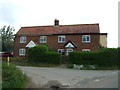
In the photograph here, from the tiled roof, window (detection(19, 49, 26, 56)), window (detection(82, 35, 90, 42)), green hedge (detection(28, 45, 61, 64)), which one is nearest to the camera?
green hedge (detection(28, 45, 61, 64))

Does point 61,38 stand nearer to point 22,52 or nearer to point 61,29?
point 61,29

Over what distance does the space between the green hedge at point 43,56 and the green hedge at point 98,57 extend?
8.00 feet

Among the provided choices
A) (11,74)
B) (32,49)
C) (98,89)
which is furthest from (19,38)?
(98,89)

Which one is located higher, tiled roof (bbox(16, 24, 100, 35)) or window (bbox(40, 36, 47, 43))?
tiled roof (bbox(16, 24, 100, 35))

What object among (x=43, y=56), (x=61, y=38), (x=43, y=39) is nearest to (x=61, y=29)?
(x=61, y=38)

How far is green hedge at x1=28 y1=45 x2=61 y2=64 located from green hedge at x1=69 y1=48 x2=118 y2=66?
244 cm

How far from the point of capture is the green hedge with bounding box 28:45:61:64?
30.4 metres

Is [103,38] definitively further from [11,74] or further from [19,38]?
[11,74]

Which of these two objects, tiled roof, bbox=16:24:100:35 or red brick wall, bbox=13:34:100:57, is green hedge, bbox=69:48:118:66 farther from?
tiled roof, bbox=16:24:100:35

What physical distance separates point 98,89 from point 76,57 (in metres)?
17.2

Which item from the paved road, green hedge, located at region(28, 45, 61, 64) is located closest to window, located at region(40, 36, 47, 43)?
green hedge, located at region(28, 45, 61, 64)

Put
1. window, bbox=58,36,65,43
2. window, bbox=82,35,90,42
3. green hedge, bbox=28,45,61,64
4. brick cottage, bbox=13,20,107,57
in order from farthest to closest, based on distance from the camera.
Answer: window, bbox=58,36,65,43, window, bbox=82,35,90,42, brick cottage, bbox=13,20,107,57, green hedge, bbox=28,45,61,64

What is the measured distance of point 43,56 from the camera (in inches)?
1214

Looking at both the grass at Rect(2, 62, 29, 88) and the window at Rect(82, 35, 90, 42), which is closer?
the grass at Rect(2, 62, 29, 88)
